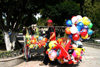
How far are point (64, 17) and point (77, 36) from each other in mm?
8974

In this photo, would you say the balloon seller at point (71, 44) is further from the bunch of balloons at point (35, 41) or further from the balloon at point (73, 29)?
the bunch of balloons at point (35, 41)

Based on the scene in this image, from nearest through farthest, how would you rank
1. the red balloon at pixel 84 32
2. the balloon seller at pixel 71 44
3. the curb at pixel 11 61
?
the balloon seller at pixel 71 44, the red balloon at pixel 84 32, the curb at pixel 11 61

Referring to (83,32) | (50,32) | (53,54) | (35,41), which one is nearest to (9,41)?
(35,41)

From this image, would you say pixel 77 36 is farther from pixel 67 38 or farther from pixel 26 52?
pixel 26 52

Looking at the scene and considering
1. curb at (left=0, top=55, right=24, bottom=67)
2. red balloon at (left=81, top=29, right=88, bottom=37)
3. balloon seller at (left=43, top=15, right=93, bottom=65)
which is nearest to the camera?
balloon seller at (left=43, top=15, right=93, bottom=65)

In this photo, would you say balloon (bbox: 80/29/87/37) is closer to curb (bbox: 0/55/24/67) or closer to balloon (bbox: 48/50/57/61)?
balloon (bbox: 48/50/57/61)

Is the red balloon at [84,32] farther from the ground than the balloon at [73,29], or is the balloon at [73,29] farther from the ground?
the balloon at [73,29]

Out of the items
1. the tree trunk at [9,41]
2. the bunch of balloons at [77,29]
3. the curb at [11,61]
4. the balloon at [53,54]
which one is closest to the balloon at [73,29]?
the bunch of balloons at [77,29]

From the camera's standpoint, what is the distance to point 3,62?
522cm

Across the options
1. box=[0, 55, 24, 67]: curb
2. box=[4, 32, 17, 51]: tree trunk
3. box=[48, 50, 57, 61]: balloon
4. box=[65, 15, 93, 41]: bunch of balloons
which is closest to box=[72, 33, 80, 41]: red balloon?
box=[65, 15, 93, 41]: bunch of balloons

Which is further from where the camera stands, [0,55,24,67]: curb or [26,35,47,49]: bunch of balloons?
[26,35,47,49]: bunch of balloons

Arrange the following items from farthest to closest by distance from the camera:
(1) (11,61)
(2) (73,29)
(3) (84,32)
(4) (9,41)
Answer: (4) (9,41)
(1) (11,61)
(3) (84,32)
(2) (73,29)

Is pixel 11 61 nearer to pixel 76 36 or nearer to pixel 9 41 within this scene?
pixel 9 41

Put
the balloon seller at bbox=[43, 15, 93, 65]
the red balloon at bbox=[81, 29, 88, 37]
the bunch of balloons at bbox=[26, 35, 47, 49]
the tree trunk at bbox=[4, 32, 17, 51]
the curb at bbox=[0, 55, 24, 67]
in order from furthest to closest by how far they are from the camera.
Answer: the tree trunk at bbox=[4, 32, 17, 51] → the bunch of balloons at bbox=[26, 35, 47, 49] → the curb at bbox=[0, 55, 24, 67] → the red balloon at bbox=[81, 29, 88, 37] → the balloon seller at bbox=[43, 15, 93, 65]
